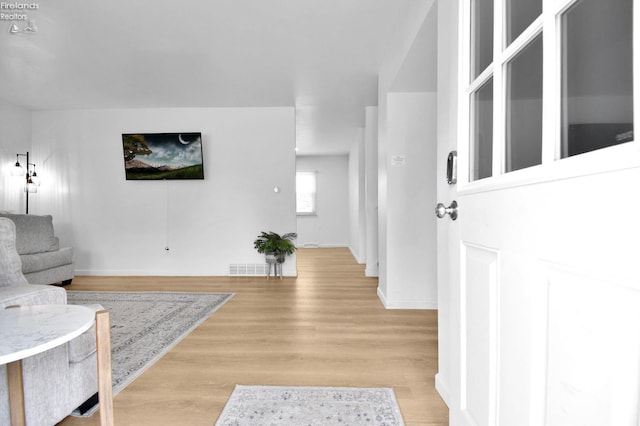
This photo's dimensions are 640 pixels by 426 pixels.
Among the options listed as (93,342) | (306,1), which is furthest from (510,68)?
(306,1)

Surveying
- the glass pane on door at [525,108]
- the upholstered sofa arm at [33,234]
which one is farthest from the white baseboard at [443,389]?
the upholstered sofa arm at [33,234]

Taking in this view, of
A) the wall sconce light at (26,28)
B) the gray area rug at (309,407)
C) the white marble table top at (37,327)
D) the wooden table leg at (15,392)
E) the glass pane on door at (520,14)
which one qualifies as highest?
the wall sconce light at (26,28)

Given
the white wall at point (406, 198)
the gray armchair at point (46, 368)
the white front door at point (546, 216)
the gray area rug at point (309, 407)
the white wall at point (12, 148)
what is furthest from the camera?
the white wall at point (12, 148)

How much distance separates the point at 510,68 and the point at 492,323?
648 millimetres

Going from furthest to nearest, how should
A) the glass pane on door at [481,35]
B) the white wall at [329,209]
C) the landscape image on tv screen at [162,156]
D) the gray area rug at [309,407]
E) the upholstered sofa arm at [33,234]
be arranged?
the white wall at [329,209] → the landscape image on tv screen at [162,156] → the upholstered sofa arm at [33,234] → the gray area rug at [309,407] → the glass pane on door at [481,35]

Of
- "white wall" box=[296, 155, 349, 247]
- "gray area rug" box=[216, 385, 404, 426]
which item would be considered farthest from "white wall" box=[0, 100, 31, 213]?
"white wall" box=[296, 155, 349, 247]

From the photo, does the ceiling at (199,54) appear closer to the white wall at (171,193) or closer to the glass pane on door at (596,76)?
the white wall at (171,193)

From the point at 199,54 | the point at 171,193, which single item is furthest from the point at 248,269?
the point at 199,54

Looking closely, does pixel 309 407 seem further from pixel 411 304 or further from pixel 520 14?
pixel 411 304

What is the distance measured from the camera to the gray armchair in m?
1.23

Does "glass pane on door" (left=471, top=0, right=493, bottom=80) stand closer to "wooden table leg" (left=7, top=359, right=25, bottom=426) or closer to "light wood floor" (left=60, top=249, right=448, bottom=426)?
"light wood floor" (left=60, top=249, right=448, bottom=426)

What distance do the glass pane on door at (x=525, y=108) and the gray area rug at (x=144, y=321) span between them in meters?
2.00

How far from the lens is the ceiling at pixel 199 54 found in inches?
102

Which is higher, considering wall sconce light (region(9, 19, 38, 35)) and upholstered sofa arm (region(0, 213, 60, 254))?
wall sconce light (region(9, 19, 38, 35))
